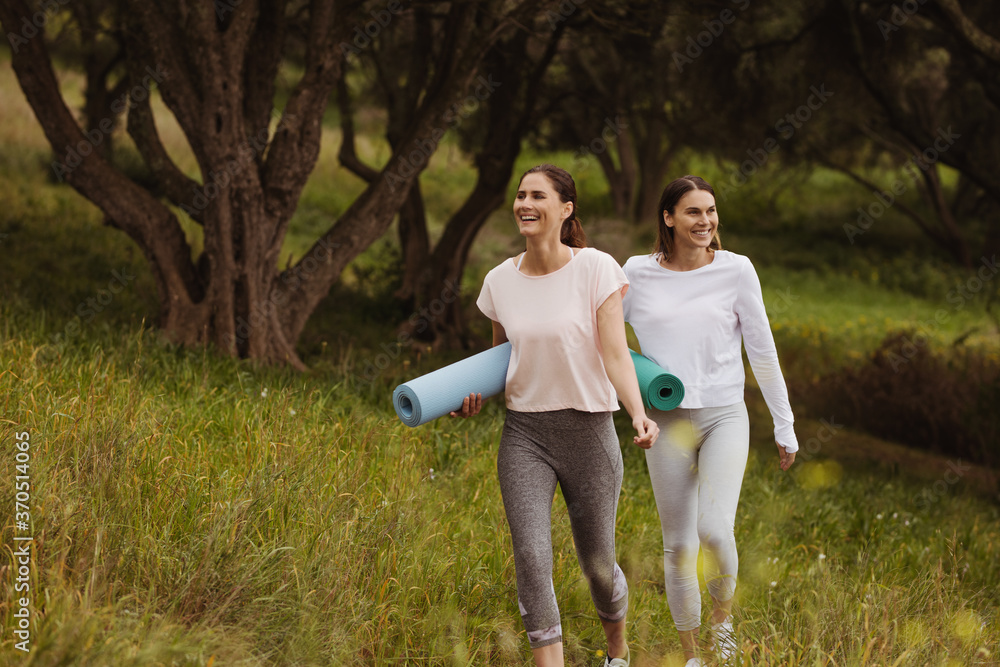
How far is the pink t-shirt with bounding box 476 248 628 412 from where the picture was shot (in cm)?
326

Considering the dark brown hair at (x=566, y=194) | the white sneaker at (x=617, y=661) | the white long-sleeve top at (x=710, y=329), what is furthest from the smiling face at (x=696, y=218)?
the white sneaker at (x=617, y=661)

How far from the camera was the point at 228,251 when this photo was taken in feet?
23.1

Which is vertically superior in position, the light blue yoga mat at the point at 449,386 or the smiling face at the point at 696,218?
the smiling face at the point at 696,218

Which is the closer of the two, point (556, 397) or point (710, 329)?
point (556, 397)

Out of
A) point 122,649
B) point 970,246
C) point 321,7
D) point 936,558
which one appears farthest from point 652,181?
point 122,649

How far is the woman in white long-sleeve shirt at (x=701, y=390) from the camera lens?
3615 millimetres

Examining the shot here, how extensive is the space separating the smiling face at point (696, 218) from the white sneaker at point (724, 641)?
5.14 ft

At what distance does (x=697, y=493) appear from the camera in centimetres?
373

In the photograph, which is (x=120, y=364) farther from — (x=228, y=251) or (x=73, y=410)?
(x=228, y=251)

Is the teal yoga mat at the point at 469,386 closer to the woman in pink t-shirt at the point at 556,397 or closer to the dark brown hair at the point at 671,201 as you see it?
the woman in pink t-shirt at the point at 556,397

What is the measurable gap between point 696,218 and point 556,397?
1.02m

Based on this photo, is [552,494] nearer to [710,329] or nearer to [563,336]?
[563,336]

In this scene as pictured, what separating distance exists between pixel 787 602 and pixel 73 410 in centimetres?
352

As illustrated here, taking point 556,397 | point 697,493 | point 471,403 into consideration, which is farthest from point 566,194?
point 697,493
